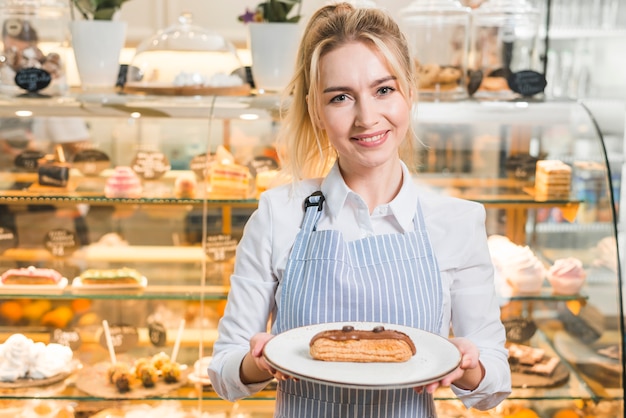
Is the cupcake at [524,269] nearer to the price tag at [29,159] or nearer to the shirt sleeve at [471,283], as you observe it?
the shirt sleeve at [471,283]

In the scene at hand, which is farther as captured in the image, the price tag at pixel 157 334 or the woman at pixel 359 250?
the price tag at pixel 157 334

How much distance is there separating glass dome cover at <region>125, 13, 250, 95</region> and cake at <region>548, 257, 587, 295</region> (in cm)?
121

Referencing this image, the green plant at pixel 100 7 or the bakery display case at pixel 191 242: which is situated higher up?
the green plant at pixel 100 7

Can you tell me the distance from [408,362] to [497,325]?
32 centimetres

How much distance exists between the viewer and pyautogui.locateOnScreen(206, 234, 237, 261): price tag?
258 centimetres

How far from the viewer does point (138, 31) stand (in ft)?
13.4

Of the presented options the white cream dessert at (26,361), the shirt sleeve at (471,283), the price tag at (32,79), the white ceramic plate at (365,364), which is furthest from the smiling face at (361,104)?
the white cream dessert at (26,361)

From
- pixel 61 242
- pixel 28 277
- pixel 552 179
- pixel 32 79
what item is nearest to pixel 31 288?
pixel 28 277

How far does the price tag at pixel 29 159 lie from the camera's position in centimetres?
259

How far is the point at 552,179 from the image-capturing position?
2615mm

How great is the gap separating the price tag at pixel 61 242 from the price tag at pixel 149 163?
313mm

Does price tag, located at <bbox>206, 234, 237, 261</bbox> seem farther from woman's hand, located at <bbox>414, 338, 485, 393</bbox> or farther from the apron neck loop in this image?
woman's hand, located at <bbox>414, 338, 485, 393</bbox>

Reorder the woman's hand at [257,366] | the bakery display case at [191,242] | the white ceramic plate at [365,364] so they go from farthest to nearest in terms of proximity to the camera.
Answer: the bakery display case at [191,242] < the woman's hand at [257,366] < the white ceramic plate at [365,364]

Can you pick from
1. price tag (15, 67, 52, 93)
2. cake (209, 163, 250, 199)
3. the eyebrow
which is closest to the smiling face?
the eyebrow
